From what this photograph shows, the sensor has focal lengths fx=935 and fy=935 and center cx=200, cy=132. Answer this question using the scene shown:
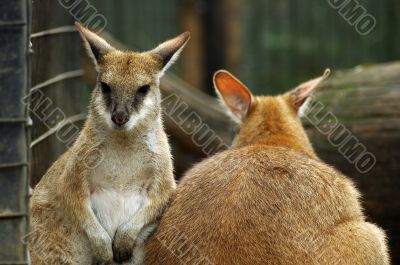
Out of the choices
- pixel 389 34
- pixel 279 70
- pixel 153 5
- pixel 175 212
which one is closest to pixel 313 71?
pixel 279 70

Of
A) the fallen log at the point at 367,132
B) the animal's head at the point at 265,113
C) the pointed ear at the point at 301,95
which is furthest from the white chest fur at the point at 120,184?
the fallen log at the point at 367,132

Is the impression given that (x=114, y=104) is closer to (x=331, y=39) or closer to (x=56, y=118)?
(x=56, y=118)

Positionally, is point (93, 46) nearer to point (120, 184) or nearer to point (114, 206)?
point (120, 184)

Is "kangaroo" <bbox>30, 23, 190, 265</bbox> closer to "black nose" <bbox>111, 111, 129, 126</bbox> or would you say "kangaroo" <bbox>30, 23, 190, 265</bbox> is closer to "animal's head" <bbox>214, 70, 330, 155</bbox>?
"black nose" <bbox>111, 111, 129, 126</bbox>

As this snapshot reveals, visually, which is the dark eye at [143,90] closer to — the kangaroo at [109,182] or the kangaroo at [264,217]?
the kangaroo at [109,182]

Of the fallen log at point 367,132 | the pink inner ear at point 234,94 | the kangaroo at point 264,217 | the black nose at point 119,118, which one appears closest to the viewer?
the kangaroo at point 264,217

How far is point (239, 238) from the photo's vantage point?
18.4 ft

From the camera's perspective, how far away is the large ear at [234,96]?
7.61 metres

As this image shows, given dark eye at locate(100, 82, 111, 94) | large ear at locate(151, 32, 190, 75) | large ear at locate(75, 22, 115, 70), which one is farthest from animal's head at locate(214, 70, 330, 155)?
dark eye at locate(100, 82, 111, 94)

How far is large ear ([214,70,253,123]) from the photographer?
7.61m

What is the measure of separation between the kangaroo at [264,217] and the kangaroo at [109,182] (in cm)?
18

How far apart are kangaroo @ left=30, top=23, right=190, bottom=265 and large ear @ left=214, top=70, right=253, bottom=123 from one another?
4.63 feet

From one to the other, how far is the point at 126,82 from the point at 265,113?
1892 mm

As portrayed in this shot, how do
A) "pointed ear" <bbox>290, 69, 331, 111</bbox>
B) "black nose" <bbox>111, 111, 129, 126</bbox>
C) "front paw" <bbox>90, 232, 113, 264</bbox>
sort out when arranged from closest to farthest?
"black nose" <bbox>111, 111, 129, 126</bbox> < "front paw" <bbox>90, 232, 113, 264</bbox> < "pointed ear" <bbox>290, 69, 331, 111</bbox>
